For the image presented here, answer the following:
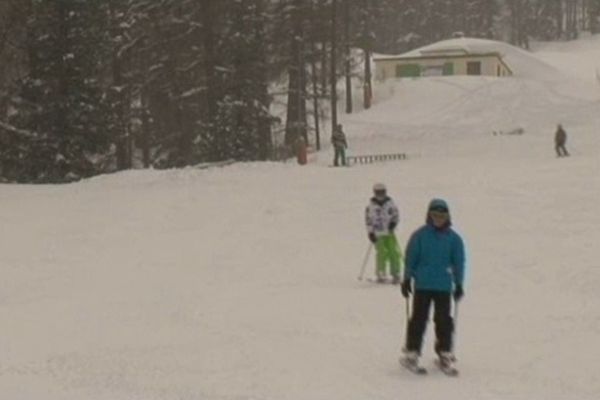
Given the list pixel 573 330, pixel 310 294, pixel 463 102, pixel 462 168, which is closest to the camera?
pixel 573 330

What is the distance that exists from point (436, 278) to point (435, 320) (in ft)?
1.32

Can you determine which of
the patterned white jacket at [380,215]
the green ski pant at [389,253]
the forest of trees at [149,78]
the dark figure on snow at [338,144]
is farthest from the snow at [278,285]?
the forest of trees at [149,78]

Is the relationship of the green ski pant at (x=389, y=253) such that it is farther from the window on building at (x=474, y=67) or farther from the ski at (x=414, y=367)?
the window on building at (x=474, y=67)

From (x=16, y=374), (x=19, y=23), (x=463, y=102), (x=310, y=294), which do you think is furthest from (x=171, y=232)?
(x=463, y=102)

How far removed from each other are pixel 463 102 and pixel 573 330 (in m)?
47.6

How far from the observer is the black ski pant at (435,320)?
354 inches

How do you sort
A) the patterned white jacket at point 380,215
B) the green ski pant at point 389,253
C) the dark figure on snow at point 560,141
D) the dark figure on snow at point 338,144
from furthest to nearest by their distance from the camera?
the dark figure on snow at point 338,144, the dark figure on snow at point 560,141, the green ski pant at point 389,253, the patterned white jacket at point 380,215

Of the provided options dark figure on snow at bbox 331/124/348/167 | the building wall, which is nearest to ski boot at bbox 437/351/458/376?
dark figure on snow at bbox 331/124/348/167

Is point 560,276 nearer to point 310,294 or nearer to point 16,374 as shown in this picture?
point 310,294

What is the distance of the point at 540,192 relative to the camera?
24.1m

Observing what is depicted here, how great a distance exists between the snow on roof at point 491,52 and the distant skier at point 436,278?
63065 millimetres

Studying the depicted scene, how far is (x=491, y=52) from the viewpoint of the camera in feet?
232

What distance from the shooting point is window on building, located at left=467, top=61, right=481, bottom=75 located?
70.6m

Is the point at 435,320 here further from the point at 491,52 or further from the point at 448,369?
the point at 491,52
